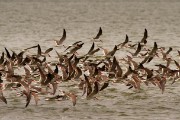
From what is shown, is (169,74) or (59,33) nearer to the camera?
(169,74)

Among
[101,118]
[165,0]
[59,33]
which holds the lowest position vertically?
[101,118]

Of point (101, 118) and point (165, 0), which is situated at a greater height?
point (165, 0)

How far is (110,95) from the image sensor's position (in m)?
14.6

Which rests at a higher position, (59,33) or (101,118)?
(59,33)

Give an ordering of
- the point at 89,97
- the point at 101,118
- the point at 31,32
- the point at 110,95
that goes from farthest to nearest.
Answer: the point at 31,32 → the point at 110,95 → the point at 89,97 → the point at 101,118

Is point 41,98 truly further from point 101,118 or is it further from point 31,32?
point 31,32

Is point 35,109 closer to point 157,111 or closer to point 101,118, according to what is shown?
point 101,118

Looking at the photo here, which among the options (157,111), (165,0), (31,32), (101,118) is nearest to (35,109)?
(101,118)

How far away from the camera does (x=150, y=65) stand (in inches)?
772

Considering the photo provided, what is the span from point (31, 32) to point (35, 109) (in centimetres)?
2083

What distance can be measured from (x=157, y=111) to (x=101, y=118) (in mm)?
1205

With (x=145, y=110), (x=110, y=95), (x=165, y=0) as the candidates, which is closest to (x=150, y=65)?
(x=110, y=95)

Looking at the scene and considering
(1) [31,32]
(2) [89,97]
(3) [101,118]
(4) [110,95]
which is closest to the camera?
(3) [101,118]

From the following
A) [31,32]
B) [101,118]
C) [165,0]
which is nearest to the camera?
[101,118]
